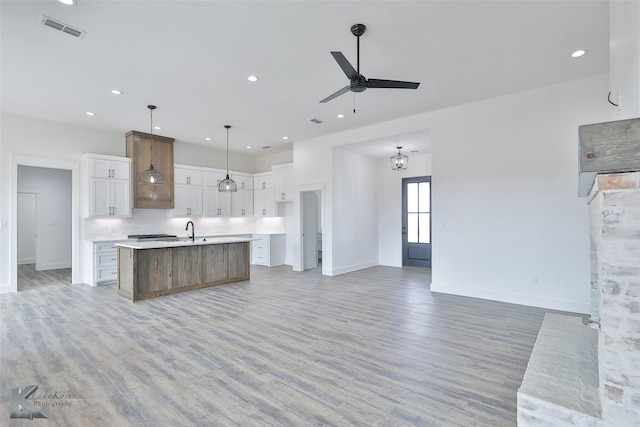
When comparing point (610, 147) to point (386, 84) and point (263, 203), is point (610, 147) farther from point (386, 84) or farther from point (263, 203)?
point (263, 203)

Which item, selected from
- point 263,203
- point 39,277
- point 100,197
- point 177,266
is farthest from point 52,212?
point 177,266

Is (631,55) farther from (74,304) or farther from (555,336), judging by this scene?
(74,304)

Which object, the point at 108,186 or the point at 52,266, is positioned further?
the point at 52,266

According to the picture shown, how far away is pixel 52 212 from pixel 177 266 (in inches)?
242

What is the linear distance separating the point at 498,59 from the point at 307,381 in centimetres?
411

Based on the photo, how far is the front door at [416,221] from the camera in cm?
805

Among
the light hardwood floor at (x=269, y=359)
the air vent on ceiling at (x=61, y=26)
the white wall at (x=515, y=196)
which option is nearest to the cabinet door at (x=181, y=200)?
the light hardwood floor at (x=269, y=359)

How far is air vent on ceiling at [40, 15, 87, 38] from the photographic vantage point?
9.84 ft

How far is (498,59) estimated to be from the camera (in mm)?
3787

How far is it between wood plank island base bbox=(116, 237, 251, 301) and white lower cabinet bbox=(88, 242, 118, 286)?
46.4 inches

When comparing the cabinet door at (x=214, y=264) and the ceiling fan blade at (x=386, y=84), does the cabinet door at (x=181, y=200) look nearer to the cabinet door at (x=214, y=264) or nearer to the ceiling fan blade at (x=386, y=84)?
the cabinet door at (x=214, y=264)

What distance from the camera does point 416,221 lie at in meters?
8.23

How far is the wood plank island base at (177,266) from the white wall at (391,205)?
3.83 m

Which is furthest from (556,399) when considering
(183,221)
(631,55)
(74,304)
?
(183,221)
